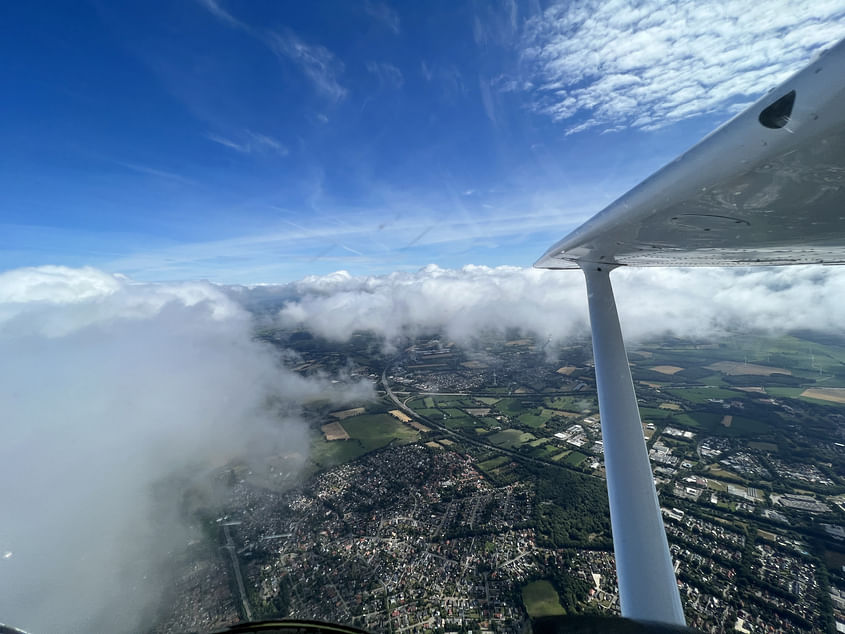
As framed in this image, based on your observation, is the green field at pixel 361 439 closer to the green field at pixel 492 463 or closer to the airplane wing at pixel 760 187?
the green field at pixel 492 463

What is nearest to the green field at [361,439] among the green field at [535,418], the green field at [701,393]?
the green field at [535,418]

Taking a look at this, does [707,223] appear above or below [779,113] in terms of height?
below

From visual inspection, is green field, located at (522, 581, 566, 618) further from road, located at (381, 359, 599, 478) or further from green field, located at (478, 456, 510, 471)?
road, located at (381, 359, 599, 478)

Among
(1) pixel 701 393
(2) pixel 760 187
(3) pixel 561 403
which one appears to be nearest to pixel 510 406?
(3) pixel 561 403

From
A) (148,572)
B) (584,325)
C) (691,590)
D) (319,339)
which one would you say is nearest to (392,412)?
(148,572)

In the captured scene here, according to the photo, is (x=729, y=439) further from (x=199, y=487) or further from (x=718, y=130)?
(x=199, y=487)

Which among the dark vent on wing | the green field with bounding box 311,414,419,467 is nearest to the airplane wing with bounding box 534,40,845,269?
the dark vent on wing

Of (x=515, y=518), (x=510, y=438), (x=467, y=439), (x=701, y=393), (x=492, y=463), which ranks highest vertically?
(x=701, y=393)

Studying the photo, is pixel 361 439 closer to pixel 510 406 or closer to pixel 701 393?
pixel 510 406
